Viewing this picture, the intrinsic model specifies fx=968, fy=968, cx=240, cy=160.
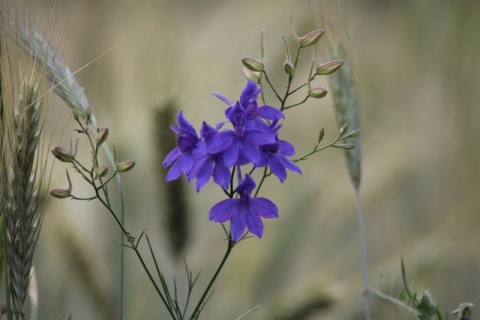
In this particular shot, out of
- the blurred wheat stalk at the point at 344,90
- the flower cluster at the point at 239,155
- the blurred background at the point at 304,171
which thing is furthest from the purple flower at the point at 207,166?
the blurred background at the point at 304,171

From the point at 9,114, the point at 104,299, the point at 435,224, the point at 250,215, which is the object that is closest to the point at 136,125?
the point at 104,299

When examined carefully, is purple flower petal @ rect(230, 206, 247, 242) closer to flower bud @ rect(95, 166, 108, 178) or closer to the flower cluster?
the flower cluster

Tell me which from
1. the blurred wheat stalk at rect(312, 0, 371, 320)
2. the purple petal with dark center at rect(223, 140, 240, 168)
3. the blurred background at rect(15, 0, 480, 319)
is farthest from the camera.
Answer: the blurred background at rect(15, 0, 480, 319)

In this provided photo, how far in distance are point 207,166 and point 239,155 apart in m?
0.03

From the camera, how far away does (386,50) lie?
187cm

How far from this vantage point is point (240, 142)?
697mm

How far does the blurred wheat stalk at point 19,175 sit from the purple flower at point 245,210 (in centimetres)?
16

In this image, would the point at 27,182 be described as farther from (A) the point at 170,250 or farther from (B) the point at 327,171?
(B) the point at 327,171

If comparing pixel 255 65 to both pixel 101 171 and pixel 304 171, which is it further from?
pixel 304 171

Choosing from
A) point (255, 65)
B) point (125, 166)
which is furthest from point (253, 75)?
point (125, 166)

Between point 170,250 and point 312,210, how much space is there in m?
0.40

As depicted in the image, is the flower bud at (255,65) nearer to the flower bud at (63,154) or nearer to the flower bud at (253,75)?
the flower bud at (253,75)

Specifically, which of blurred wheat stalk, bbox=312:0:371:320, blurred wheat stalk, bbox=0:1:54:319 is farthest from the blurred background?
blurred wheat stalk, bbox=0:1:54:319

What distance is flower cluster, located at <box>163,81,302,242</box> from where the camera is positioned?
695 mm
